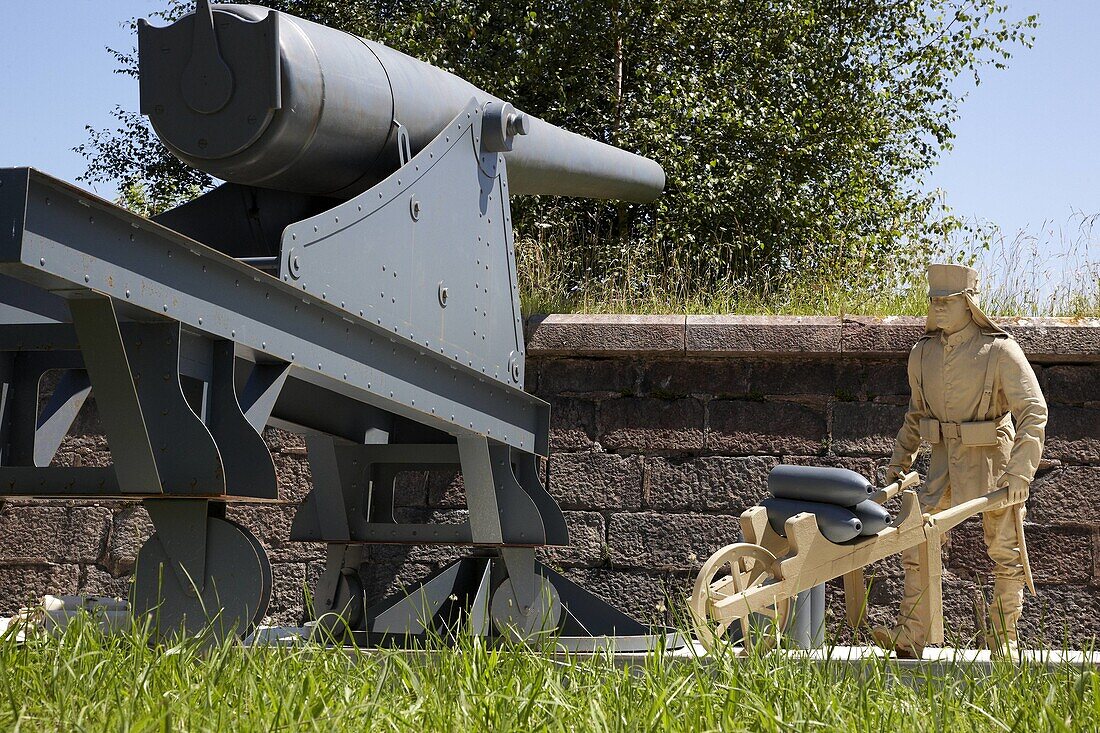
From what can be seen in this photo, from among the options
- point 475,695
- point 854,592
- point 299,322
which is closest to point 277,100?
point 299,322

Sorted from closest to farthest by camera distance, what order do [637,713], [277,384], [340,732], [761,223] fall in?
[340,732], [637,713], [277,384], [761,223]

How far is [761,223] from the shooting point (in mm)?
11852

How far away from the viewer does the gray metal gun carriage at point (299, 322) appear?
3115 mm

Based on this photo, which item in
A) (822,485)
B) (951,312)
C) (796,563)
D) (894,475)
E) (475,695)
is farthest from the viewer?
(894,475)

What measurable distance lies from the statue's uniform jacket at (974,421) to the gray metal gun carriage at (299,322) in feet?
4.95

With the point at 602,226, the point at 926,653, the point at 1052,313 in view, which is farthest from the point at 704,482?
the point at 602,226

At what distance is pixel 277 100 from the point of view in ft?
12.7

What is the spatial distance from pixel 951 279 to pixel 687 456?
182 centimetres

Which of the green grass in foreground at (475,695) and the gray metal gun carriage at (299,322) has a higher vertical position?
the gray metal gun carriage at (299,322)

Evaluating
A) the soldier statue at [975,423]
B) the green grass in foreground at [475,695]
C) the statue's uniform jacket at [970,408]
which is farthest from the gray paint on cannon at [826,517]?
the green grass in foreground at [475,695]

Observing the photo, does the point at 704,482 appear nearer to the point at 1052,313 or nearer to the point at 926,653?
the point at 926,653

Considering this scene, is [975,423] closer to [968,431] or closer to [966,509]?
[968,431]

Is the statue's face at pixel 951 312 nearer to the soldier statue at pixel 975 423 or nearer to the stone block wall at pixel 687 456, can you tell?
the soldier statue at pixel 975 423

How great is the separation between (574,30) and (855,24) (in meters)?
3.40
